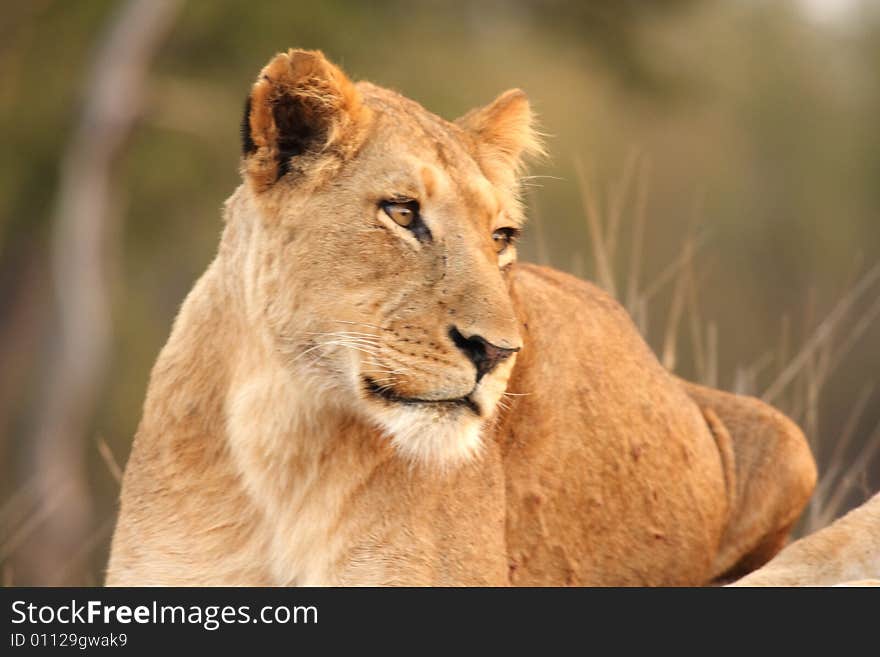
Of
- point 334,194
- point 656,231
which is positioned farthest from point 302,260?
point 656,231

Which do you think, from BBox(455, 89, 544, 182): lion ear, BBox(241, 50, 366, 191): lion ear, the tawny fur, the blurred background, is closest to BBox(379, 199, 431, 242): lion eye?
BBox(241, 50, 366, 191): lion ear

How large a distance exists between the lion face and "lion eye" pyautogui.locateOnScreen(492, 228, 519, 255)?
2 cm

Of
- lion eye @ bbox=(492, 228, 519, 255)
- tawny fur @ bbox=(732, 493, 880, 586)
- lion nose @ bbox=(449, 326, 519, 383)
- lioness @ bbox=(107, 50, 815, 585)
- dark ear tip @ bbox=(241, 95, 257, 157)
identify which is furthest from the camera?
tawny fur @ bbox=(732, 493, 880, 586)

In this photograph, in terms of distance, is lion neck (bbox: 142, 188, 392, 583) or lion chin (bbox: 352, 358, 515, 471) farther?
lion neck (bbox: 142, 188, 392, 583)

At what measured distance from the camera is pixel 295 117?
4102 mm

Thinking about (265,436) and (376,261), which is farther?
(265,436)

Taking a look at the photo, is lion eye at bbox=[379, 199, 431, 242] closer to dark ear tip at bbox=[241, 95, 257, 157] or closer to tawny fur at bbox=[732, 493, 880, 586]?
dark ear tip at bbox=[241, 95, 257, 157]

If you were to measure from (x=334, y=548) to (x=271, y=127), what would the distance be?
103 centimetres

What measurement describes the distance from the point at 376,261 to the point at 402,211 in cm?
15

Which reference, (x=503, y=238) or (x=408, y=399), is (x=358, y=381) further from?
(x=503, y=238)

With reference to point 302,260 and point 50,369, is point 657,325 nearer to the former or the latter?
point 50,369

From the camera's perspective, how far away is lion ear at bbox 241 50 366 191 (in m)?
4.02

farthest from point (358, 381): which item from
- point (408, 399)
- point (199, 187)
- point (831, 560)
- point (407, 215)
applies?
point (199, 187)

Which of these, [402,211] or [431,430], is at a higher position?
[402,211]
